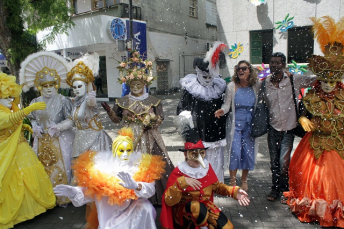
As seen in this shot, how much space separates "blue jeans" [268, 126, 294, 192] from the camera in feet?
13.5

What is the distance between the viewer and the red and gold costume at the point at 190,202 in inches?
116

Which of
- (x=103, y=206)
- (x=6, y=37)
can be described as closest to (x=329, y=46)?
(x=103, y=206)

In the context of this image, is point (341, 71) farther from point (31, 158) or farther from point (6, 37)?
point (6, 37)

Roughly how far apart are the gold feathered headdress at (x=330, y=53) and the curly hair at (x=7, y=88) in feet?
12.5

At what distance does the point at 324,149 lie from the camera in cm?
361

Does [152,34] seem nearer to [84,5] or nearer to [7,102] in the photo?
[84,5]

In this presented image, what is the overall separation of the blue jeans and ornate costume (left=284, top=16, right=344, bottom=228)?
315 mm

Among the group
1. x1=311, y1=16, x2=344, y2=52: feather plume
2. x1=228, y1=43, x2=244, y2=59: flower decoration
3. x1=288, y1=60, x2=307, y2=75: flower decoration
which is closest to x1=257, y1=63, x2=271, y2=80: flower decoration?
x1=288, y1=60, x2=307, y2=75: flower decoration

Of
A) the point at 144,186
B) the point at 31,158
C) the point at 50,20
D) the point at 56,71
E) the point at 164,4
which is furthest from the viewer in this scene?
the point at 164,4

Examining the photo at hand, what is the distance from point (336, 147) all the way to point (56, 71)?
391 centimetres

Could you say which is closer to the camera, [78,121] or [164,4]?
[78,121]

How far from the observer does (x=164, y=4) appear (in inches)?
697

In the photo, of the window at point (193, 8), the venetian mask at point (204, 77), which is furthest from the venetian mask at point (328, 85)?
the window at point (193, 8)

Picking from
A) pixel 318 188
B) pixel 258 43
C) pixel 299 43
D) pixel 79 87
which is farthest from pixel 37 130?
pixel 299 43
